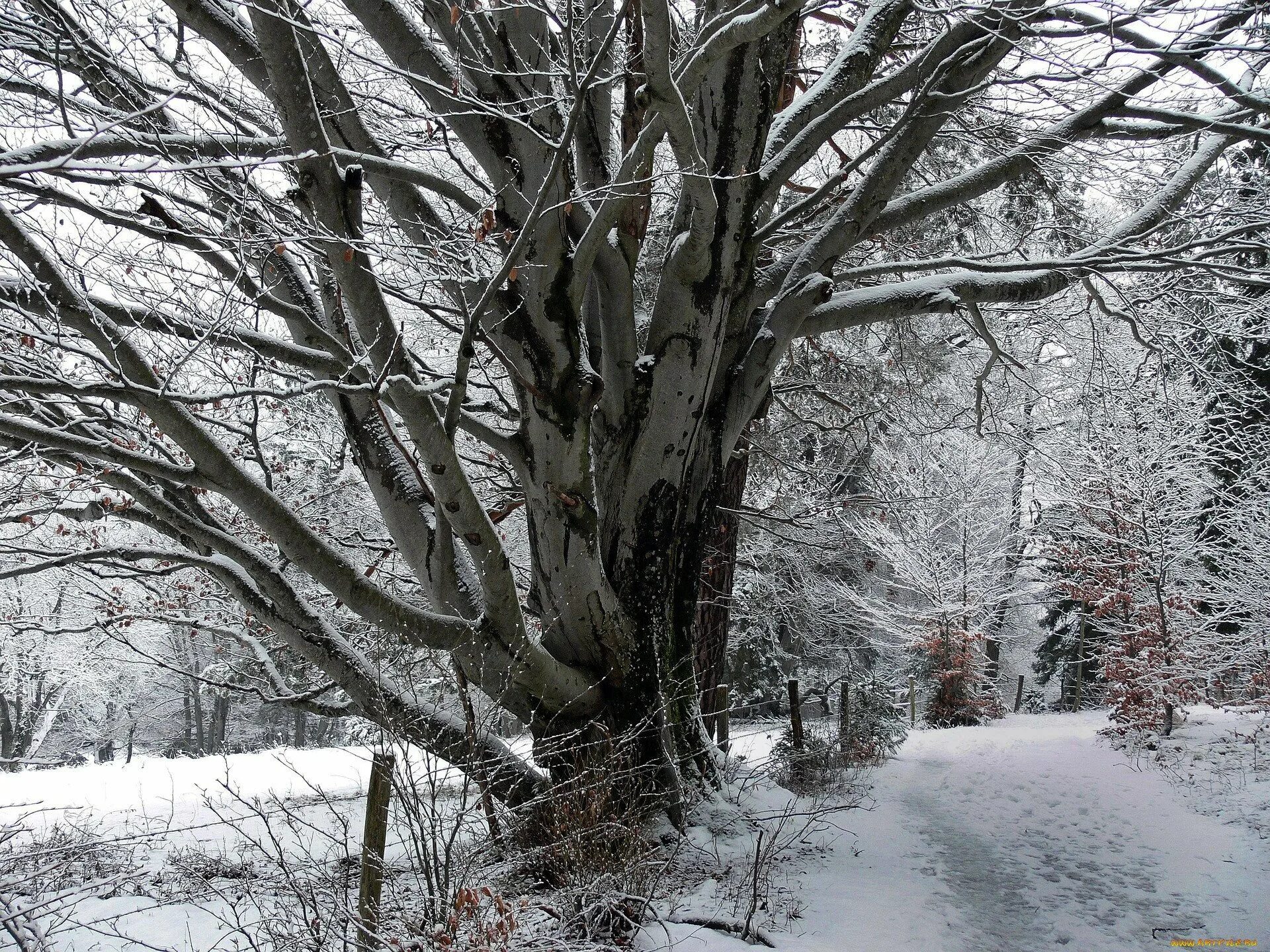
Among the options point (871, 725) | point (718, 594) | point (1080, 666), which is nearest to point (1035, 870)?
point (718, 594)

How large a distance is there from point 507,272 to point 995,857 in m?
5.51

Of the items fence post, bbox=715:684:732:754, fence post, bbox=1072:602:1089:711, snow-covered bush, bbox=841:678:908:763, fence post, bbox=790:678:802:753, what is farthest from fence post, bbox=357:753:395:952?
fence post, bbox=1072:602:1089:711

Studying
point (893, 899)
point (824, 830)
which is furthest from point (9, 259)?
point (824, 830)

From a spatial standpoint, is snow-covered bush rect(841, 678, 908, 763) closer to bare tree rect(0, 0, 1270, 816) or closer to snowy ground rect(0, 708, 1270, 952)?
snowy ground rect(0, 708, 1270, 952)

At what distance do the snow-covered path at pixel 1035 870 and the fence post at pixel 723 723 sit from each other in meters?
1.21

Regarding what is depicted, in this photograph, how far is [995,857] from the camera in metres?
5.75

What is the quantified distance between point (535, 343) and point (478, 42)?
1937 millimetres

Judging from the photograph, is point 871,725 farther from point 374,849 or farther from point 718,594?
point 374,849

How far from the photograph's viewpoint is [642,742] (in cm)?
480

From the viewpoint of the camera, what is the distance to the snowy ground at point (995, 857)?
13.4 ft

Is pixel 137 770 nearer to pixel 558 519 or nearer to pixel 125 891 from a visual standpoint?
pixel 125 891

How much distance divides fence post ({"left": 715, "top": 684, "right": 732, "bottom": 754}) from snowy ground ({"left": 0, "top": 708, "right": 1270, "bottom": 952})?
0.86 metres

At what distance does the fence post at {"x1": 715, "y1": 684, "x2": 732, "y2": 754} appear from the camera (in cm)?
663

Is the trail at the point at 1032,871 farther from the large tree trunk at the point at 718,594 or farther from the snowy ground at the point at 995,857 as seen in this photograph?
the large tree trunk at the point at 718,594
